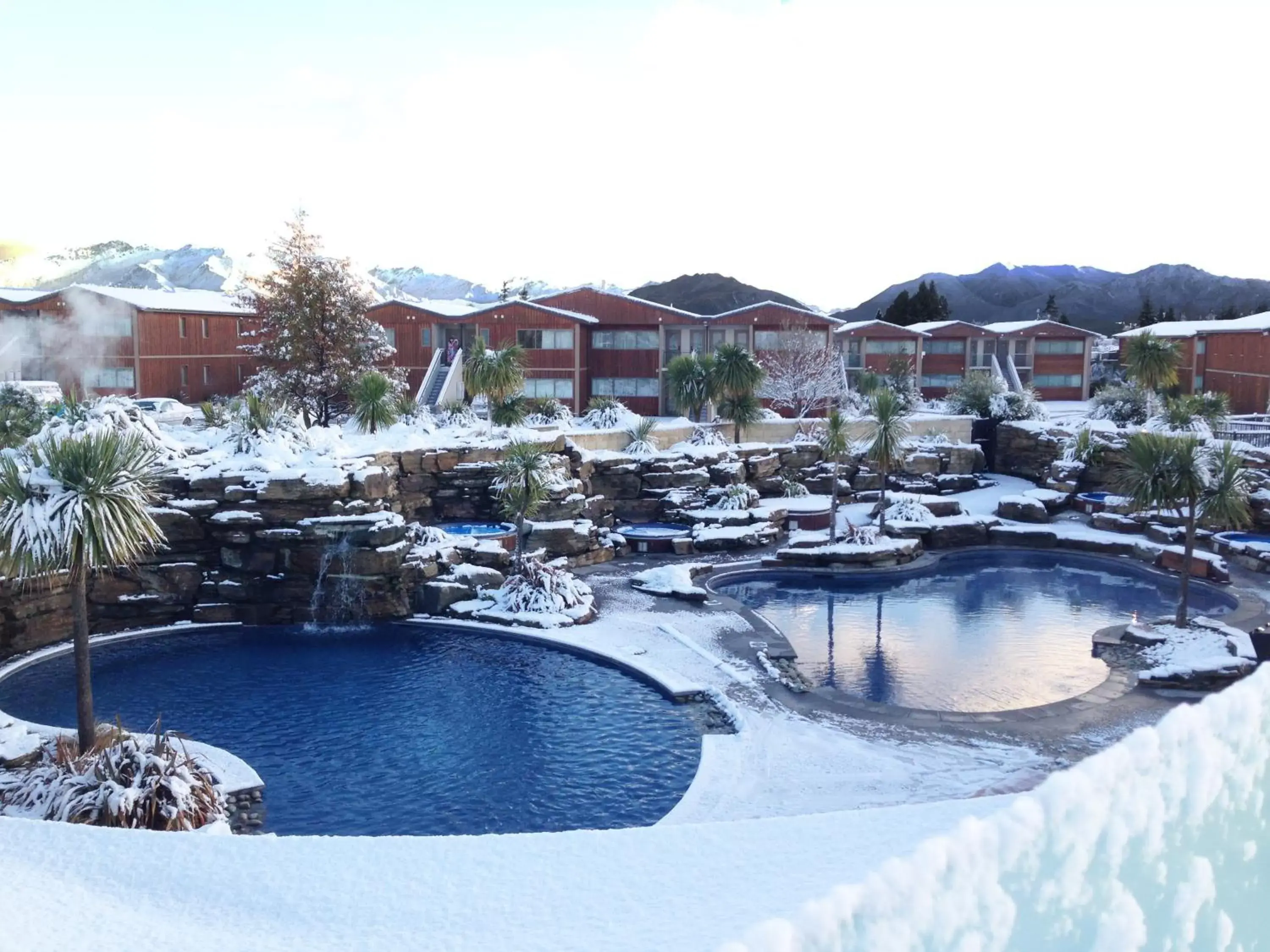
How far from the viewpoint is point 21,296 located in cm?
3794

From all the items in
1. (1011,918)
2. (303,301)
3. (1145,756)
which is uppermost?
(303,301)

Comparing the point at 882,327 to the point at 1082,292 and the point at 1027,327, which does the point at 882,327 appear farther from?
the point at 1082,292

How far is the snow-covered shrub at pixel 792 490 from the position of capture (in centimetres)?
2788

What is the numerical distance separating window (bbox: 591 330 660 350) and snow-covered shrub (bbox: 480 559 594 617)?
22.5 meters

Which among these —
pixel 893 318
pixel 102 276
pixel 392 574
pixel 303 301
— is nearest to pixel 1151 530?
pixel 392 574

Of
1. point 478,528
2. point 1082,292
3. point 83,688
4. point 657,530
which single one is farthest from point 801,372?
point 1082,292

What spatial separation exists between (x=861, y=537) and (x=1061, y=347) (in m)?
30.4

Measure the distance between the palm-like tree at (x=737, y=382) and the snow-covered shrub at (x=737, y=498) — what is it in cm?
388

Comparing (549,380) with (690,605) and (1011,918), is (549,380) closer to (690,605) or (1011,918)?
(690,605)

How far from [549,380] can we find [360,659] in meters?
24.2

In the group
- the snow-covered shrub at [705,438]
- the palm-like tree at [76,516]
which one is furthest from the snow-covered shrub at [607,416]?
the palm-like tree at [76,516]

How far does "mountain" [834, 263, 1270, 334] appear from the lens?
98.8 meters

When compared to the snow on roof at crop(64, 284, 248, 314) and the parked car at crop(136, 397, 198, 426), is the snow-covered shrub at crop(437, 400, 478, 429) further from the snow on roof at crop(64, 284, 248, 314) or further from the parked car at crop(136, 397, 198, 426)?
the snow on roof at crop(64, 284, 248, 314)

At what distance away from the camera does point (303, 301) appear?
2745 centimetres
